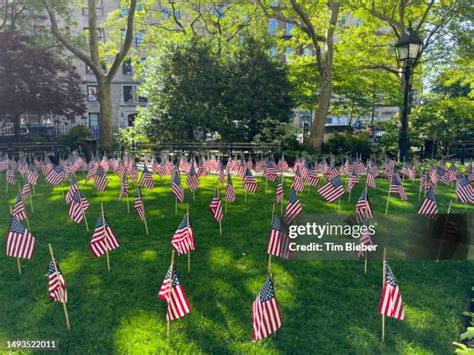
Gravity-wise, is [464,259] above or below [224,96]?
below

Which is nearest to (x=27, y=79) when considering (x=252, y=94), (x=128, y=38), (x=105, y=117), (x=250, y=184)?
(x=105, y=117)

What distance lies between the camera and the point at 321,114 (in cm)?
1759

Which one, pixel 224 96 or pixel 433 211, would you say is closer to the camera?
pixel 433 211

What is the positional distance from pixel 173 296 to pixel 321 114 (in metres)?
15.0

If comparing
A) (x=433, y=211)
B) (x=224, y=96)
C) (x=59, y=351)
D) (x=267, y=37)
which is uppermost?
(x=267, y=37)

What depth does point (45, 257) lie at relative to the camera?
6.17 metres

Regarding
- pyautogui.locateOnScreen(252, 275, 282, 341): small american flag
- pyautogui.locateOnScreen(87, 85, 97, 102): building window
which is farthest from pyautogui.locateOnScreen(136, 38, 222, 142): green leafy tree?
pyautogui.locateOnScreen(87, 85, 97, 102): building window

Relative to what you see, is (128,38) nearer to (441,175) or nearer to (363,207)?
(441,175)

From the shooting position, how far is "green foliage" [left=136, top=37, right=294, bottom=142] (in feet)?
61.5

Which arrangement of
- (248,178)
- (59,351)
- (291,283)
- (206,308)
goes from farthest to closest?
(248,178) < (291,283) < (206,308) < (59,351)

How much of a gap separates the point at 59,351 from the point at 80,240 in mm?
3110

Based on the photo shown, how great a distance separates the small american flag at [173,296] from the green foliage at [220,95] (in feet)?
48.3

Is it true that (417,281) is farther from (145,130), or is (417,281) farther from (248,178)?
(145,130)

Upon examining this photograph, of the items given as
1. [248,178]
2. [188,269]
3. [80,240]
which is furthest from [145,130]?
[188,269]
